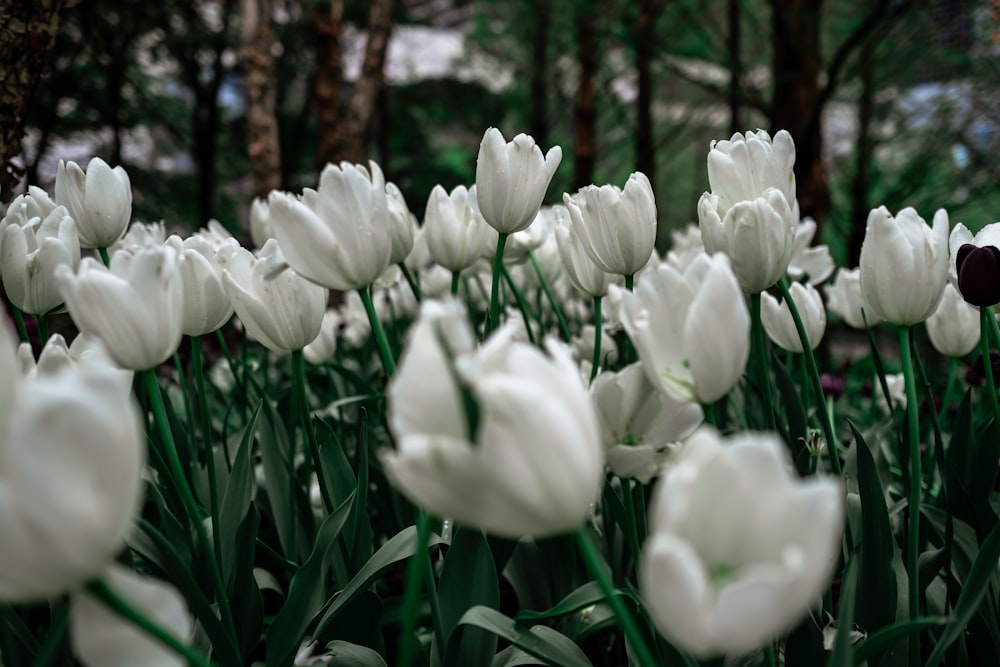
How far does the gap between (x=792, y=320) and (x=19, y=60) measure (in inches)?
50.7

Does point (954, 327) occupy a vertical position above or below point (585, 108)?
above

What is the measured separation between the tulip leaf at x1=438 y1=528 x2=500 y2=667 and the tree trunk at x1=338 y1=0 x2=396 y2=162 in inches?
143

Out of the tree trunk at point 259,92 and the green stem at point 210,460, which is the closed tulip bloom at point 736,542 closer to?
the green stem at point 210,460

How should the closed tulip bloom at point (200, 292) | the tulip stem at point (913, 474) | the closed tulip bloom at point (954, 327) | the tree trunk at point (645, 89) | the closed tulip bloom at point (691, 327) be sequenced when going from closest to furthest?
the closed tulip bloom at point (691, 327) < the tulip stem at point (913, 474) < the closed tulip bloom at point (200, 292) < the closed tulip bloom at point (954, 327) < the tree trunk at point (645, 89)

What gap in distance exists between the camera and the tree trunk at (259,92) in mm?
4023

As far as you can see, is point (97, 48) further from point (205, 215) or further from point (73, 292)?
point (73, 292)

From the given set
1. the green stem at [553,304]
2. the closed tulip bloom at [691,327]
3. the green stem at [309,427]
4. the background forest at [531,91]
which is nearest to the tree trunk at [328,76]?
the background forest at [531,91]

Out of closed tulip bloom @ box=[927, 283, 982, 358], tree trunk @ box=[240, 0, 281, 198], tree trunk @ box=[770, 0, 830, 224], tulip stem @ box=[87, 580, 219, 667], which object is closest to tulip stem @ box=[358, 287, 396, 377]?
tulip stem @ box=[87, 580, 219, 667]

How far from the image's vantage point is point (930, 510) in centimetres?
90

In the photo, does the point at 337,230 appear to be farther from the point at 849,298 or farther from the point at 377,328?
the point at 849,298

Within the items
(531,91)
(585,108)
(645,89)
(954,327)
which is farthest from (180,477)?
(531,91)

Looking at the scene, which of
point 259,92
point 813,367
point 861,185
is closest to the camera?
point 813,367

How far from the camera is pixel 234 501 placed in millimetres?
889

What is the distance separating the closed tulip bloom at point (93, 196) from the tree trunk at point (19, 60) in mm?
355
